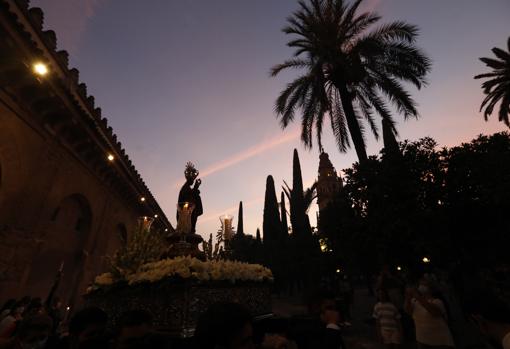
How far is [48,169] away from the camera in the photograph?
30.6 ft

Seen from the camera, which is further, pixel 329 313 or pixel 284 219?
pixel 284 219

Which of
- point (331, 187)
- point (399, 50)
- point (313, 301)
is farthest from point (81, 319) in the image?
point (331, 187)

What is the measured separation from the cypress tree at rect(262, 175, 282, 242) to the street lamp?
96.0ft

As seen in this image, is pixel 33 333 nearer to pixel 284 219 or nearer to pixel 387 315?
pixel 387 315

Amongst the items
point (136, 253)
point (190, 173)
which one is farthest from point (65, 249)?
point (136, 253)

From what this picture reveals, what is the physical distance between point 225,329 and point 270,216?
3522cm

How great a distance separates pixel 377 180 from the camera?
32.4 ft

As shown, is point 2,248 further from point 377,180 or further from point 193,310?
point 377,180

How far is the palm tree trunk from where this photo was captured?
1153cm

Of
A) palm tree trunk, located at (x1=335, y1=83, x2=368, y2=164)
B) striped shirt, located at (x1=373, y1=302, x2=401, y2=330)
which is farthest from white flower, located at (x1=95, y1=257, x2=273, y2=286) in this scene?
palm tree trunk, located at (x1=335, y1=83, x2=368, y2=164)

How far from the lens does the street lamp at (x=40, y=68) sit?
7672mm

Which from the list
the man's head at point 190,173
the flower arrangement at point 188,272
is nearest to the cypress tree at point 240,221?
the man's head at point 190,173

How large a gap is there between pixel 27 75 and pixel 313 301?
32.6ft

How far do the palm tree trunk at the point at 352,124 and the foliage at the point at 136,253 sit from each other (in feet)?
30.9
